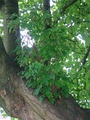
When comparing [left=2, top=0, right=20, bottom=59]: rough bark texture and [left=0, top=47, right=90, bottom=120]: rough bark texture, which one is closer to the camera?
[left=0, top=47, right=90, bottom=120]: rough bark texture

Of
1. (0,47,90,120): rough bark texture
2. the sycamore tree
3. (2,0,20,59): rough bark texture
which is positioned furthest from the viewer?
(2,0,20,59): rough bark texture

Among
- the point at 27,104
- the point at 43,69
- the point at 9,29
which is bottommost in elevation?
the point at 27,104

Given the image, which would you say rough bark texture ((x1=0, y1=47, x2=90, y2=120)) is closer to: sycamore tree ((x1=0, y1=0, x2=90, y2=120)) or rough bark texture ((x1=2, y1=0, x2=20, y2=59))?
sycamore tree ((x1=0, y1=0, x2=90, y2=120))

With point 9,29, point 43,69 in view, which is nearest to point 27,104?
point 43,69

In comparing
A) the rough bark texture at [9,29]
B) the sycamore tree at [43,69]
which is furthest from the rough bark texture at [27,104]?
the rough bark texture at [9,29]

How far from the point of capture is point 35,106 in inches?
86.1

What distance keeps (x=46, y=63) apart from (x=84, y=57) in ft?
1.71

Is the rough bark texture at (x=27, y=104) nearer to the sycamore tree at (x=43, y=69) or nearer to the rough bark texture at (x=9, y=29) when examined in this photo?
the sycamore tree at (x=43, y=69)

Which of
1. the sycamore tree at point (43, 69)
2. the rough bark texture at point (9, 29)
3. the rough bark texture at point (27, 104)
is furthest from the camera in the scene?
the rough bark texture at point (9, 29)

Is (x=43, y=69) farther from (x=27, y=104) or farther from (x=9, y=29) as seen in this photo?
(x=9, y=29)

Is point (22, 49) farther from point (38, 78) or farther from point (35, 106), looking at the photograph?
point (35, 106)

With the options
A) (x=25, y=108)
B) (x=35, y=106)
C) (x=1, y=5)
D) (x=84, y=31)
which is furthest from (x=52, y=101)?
(x=1, y=5)

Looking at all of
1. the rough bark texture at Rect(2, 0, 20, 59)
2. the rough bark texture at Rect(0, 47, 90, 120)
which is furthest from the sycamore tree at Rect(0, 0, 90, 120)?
the rough bark texture at Rect(2, 0, 20, 59)

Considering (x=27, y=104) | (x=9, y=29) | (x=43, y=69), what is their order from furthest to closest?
(x=9, y=29) → (x=27, y=104) → (x=43, y=69)
